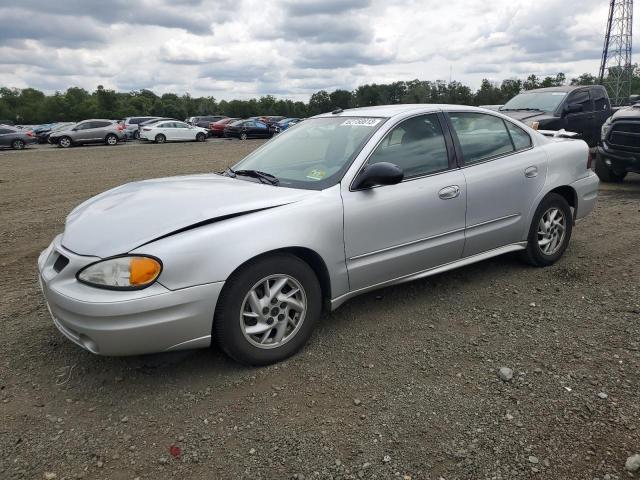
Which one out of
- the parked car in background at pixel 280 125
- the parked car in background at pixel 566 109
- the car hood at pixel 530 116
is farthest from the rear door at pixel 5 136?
the car hood at pixel 530 116

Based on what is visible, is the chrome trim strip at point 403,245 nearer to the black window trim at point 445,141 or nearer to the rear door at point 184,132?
the black window trim at point 445,141

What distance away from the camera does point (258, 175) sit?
13.1 feet

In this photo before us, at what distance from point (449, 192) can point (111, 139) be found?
28622 mm

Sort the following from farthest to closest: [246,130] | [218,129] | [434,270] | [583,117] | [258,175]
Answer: [218,129] < [246,130] < [583,117] < [434,270] < [258,175]

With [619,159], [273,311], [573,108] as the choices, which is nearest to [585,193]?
[273,311]

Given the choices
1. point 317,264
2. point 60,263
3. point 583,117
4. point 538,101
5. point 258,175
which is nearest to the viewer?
point 60,263

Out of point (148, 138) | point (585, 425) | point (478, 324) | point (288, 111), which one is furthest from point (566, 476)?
point (288, 111)

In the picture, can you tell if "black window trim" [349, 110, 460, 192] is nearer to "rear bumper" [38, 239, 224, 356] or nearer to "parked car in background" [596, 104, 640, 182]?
"rear bumper" [38, 239, 224, 356]

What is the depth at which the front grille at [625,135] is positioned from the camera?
8305 mm

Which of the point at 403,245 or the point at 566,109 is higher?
the point at 566,109

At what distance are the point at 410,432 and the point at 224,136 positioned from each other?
36.1 meters

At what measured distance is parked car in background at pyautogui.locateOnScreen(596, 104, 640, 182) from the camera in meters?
8.33

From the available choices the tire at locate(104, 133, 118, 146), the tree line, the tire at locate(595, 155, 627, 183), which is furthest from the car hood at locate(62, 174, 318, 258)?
the tree line

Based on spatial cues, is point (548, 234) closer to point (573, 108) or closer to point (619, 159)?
point (619, 159)
